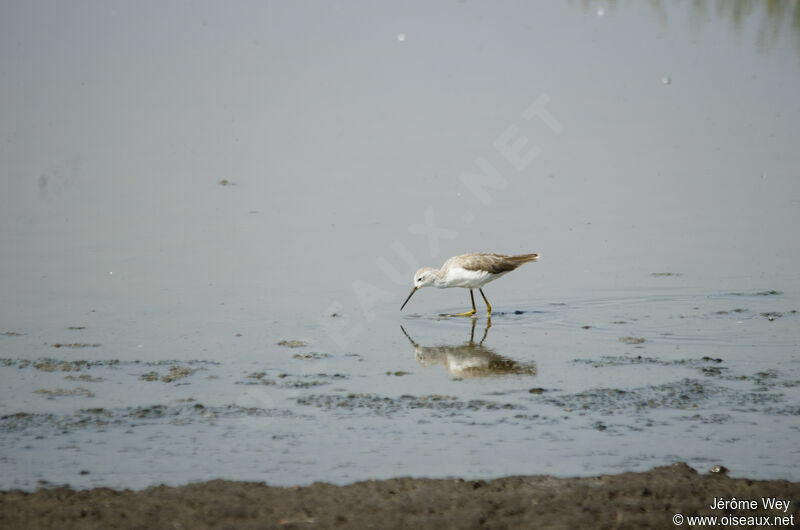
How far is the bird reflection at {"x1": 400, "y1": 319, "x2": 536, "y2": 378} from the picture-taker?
9.95 m

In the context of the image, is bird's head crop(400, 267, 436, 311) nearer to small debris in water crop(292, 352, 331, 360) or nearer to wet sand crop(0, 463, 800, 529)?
small debris in water crop(292, 352, 331, 360)

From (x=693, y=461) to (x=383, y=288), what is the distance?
5641 mm

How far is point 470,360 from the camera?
10383 mm

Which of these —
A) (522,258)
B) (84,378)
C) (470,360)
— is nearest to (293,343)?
(470,360)

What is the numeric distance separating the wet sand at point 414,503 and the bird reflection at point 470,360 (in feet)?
8.43

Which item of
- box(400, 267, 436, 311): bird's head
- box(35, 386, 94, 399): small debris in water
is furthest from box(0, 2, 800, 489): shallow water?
box(400, 267, 436, 311): bird's head

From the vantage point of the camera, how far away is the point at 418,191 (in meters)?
15.9

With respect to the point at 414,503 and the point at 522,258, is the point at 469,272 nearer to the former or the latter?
the point at 522,258

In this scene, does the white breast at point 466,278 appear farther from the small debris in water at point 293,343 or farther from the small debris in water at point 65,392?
the small debris in water at point 65,392

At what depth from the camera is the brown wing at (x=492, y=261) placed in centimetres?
1230

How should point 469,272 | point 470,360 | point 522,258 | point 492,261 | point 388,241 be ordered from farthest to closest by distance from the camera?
point 388,241 < point 522,258 < point 492,261 < point 469,272 < point 470,360

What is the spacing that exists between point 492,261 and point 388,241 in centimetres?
199

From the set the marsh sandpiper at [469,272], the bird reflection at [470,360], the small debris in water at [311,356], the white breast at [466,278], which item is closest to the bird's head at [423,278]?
the marsh sandpiper at [469,272]

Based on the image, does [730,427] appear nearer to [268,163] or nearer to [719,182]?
[719,182]
